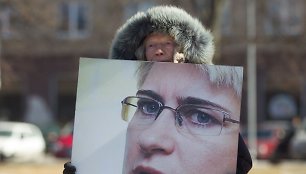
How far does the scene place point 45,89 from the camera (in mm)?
36781

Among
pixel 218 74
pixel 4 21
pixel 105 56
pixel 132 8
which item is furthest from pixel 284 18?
pixel 218 74

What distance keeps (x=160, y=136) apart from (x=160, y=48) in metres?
0.49

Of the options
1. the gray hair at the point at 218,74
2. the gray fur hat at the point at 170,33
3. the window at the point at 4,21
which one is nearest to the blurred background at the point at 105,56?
the window at the point at 4,21

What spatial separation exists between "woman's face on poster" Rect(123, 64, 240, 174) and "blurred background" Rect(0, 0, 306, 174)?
41.1 ft

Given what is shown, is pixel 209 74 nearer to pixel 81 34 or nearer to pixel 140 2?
pixel 140 2

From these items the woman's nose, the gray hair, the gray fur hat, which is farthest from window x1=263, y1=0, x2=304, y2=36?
the woman's nose

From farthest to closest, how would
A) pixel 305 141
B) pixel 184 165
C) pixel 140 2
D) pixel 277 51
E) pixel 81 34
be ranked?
1. pixel 81 34
2. pixel 277 51
3. pixel 140 2
4. pixel 305 141
5. pixel 184 165

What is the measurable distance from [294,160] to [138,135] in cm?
2142

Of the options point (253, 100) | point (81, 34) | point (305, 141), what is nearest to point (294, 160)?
point (305, 141)

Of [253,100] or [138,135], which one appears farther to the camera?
[253,100]

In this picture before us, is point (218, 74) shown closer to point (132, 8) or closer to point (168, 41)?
point (168, 41)

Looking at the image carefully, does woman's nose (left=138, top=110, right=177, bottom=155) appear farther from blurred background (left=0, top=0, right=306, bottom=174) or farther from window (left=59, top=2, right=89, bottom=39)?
window (left=59, top=2, right=89, bottom=39)

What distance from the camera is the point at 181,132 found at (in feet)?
11.2

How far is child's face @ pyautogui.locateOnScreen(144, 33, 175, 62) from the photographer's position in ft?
11.8
